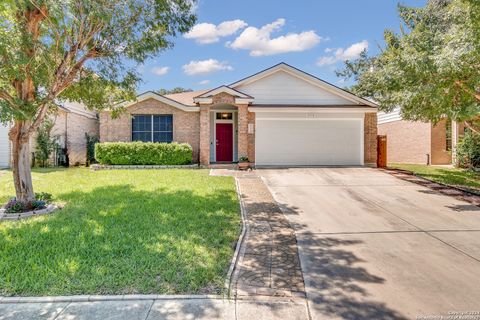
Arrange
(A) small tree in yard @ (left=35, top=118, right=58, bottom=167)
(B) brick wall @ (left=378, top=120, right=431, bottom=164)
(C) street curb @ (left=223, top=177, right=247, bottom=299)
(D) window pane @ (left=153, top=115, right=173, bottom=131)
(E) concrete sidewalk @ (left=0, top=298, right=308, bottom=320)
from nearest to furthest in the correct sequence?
(E) concrete sidewalk @ (left=0, top=298, right=308, bottom=320) → (C) street curb @ (left=223, top=177, right=247, bottom=299) → (A) small tree in yard @ (left=35, top=118, right=58, bottom=167) → (D) window pane @ (left=153, top=115, right=173, bottom=131) → (B) brick wall @ (left=378, top=120, right=431, bottom=164)

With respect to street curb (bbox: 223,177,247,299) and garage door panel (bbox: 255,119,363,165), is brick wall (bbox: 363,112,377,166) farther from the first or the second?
street curb (bbox: 223,177,247,299)

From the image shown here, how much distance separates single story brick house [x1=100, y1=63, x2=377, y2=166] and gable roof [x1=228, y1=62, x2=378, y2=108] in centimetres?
5

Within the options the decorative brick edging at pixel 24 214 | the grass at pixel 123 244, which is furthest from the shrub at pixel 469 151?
the decorative brick edging at pixel 24 214

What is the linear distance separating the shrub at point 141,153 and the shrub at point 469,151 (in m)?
15.4

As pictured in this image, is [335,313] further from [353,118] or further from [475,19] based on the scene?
[353,118]

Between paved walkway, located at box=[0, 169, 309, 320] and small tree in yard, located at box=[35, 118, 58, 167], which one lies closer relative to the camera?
paved walkway, located at box=[0, 169, 309, 320]

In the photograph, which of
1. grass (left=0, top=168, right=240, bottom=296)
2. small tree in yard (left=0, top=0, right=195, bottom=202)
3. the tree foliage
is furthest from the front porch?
the tree foliage

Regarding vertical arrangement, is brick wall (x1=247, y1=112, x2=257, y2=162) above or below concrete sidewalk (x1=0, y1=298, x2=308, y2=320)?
above

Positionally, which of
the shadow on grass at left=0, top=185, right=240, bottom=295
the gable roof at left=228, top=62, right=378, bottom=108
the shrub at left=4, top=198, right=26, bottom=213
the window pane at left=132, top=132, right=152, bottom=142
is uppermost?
the gable roof at left=228, top=62, right=378, bottom=108

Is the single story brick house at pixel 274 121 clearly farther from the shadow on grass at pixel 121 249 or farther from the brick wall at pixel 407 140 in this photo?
the shadow on grass at pixel 121 249

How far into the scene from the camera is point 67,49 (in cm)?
820

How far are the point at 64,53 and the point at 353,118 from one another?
1415cm

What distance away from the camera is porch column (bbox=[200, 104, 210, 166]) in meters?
15.9

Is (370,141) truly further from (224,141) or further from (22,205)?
(22,205)
